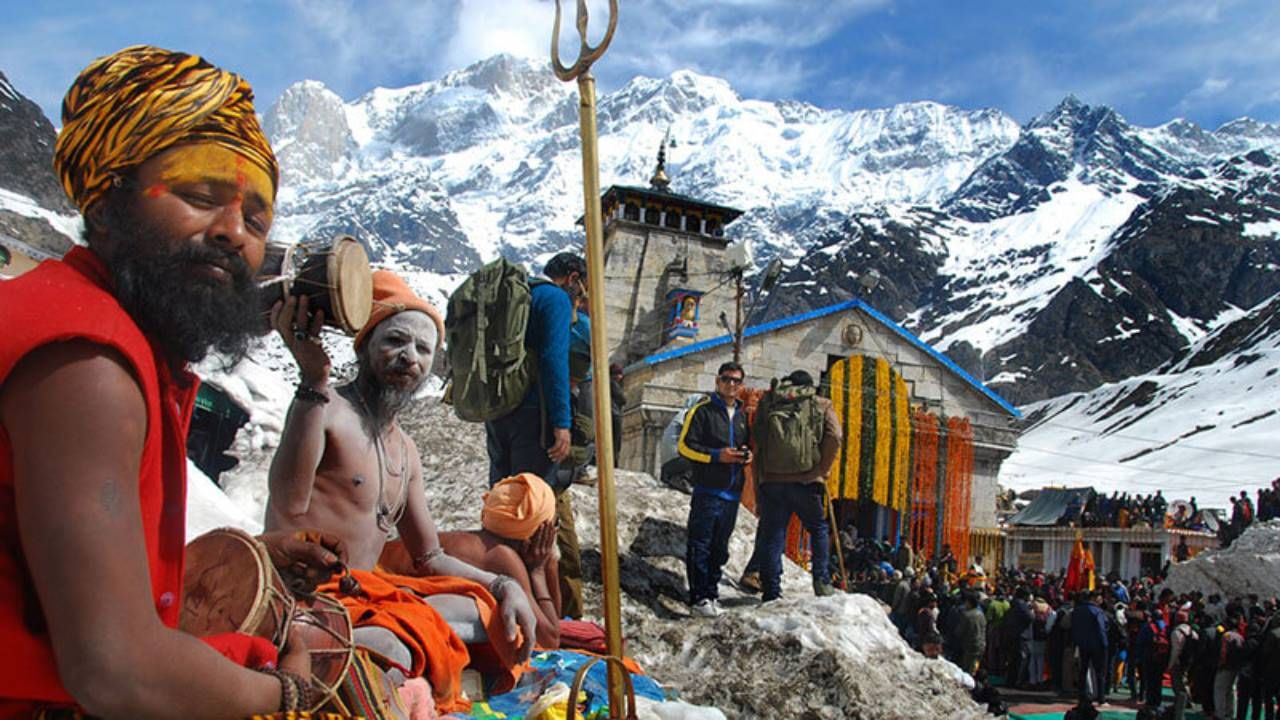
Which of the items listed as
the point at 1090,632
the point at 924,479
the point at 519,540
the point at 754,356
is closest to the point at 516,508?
the point at 519,540

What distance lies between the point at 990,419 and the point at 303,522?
2401 cm

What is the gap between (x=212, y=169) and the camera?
1.71 metres

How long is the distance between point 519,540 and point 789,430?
327cm

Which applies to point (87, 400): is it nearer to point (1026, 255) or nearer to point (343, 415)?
point (343, 415)

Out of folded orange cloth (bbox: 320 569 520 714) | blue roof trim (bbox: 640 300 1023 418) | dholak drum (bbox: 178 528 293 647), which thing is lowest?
folded orange cloth (bbox: 320 569 520 714)

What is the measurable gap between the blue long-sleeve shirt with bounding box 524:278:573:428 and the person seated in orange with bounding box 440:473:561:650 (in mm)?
839

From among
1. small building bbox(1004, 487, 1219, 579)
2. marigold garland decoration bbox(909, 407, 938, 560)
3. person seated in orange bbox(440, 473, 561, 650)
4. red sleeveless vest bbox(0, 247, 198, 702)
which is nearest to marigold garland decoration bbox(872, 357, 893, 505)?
marigold garland decoration bbox(909, 407, 938, 560)

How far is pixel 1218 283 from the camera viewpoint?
112m

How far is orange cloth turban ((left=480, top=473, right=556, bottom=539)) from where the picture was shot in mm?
4762

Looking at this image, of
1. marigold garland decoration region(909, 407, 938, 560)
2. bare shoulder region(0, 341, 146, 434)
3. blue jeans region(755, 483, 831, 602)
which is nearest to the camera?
bare shoulder region(0, 341, 146, 434)

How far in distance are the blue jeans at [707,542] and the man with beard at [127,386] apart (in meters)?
5.40

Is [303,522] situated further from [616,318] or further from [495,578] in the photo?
[616,318]

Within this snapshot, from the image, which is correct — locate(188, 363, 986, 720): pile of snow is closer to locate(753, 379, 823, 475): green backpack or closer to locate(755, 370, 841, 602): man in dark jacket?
locate(755, 370, 841, 602): man in dark jacket

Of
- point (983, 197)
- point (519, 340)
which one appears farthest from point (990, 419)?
point (983, 197)
